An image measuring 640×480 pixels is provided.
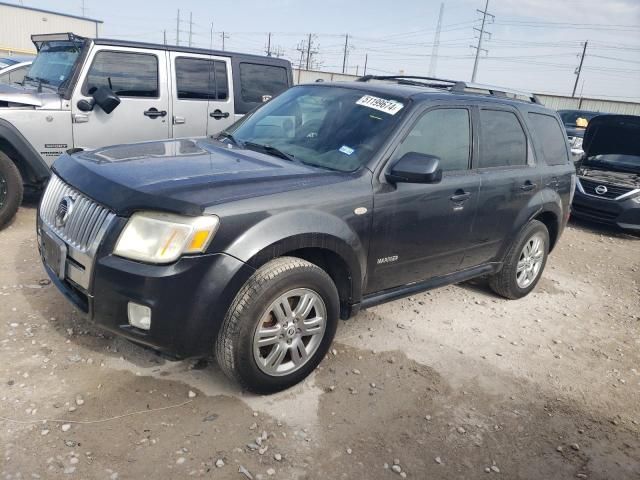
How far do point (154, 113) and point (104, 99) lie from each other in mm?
657

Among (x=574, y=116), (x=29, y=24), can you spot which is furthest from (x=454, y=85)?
(x=29, y=24)

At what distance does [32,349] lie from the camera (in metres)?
3.19

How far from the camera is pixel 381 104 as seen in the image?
3570 millimetres

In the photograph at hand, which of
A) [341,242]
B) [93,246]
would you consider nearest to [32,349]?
[93,246]

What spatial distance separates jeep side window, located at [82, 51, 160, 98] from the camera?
570cm

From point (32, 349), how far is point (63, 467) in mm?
1139

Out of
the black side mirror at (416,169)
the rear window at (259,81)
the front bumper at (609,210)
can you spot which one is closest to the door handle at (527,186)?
the black side mirror at (416,169)

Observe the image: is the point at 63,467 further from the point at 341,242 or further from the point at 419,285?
the point at 419,285

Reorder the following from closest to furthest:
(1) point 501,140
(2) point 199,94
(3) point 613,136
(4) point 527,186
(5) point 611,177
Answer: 1. (1) point 501,140
2. (4) point 527,186
3. (2) point 199,94
4. (5) point 611,177
5. (3) point 613,136

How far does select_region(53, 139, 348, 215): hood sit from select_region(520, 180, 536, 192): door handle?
1.95 metres

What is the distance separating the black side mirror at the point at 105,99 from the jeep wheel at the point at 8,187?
1100 mm

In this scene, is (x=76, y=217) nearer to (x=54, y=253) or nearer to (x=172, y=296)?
(x=54, y=253)

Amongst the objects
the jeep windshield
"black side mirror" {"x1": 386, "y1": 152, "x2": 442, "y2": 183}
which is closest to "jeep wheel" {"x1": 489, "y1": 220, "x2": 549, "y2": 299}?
"black side mirror" {"x1": 386, "y1": 152, "x2": 442, "y2": 183}

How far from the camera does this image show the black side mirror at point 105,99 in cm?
558
